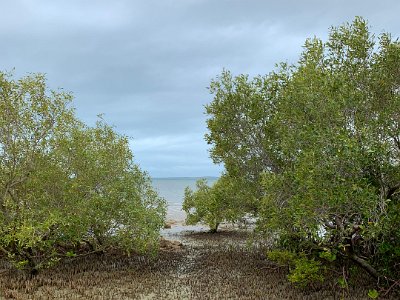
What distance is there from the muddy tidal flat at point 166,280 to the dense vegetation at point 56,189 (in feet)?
3.24

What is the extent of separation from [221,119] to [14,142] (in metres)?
9.05

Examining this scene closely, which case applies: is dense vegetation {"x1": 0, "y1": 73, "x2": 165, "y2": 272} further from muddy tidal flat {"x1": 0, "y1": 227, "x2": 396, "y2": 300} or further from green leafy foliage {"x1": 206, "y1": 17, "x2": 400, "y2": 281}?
green leafy foliage {"x1": 206, "y1": 17, "x2": 400, "y2": 281}

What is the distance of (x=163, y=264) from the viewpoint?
66.8ft

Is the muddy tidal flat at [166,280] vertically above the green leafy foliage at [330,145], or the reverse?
the green leafy foliage at [330,145]

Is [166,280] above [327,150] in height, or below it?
below

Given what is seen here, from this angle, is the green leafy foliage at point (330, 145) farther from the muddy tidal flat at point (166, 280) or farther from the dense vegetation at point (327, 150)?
the muddy tidal flat at point (166, 280)

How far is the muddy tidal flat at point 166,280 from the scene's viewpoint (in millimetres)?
14297

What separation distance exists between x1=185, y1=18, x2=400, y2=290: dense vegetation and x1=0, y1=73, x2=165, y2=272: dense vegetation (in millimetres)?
5050

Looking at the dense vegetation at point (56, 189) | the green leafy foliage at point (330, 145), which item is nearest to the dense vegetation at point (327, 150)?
the green leafy foliage at point (330, 145)

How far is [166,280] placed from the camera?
16.9 metres

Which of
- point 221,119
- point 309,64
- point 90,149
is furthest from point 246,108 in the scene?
point 90,149

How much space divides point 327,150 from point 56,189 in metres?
11.6

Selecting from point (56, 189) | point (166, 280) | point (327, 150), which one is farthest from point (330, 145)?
point (56, 189)

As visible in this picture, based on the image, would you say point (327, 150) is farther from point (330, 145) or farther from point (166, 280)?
point (166, 280)
